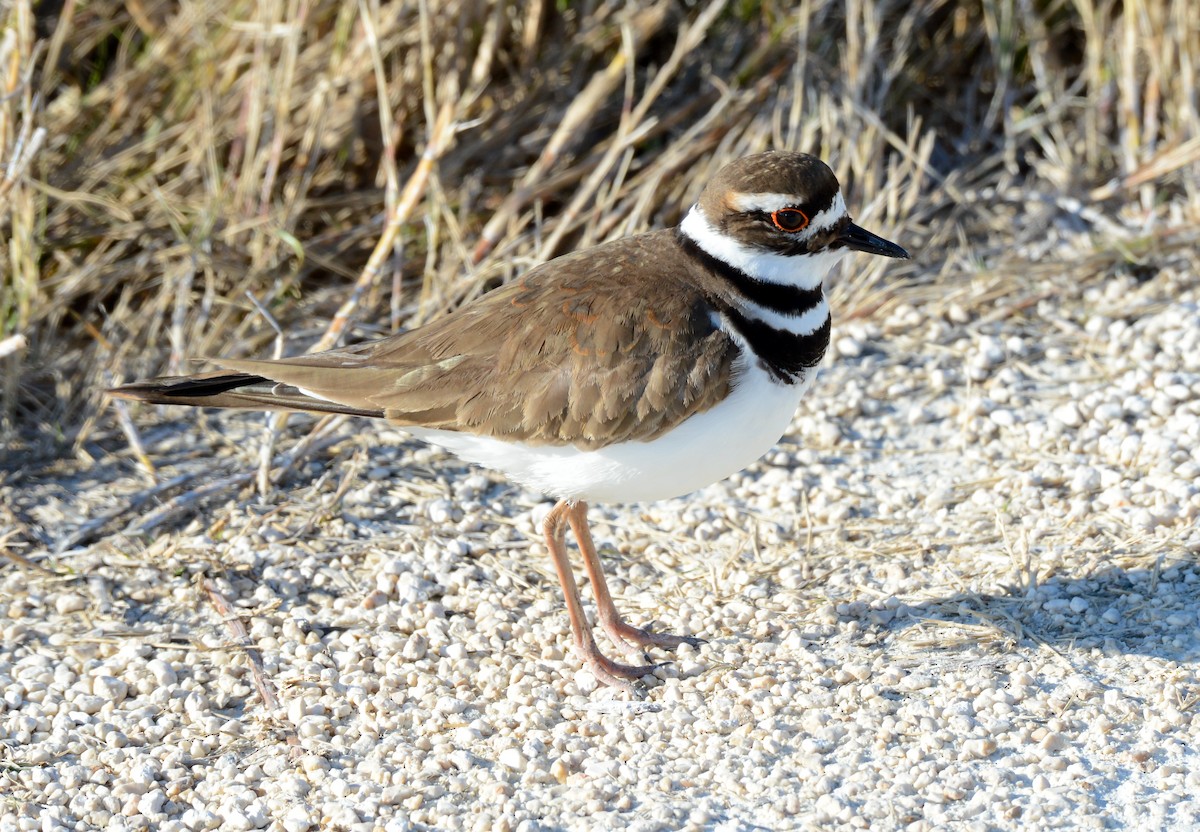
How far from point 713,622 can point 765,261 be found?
1090mm

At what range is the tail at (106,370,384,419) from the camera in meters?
3.76

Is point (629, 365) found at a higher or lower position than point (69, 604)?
higher

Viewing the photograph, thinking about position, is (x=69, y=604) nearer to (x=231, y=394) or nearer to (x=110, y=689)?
(x=110, y=689)

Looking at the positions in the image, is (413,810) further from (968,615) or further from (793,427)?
(793,427)

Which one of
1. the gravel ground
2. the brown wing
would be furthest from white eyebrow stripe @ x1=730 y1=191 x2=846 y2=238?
the gravel ground

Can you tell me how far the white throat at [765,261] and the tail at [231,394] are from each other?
3.40 ft

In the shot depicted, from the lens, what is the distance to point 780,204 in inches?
146

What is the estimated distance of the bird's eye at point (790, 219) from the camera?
3729 millimetres

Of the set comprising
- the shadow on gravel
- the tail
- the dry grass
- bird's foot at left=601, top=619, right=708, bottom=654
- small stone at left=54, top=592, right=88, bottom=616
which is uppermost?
the tail

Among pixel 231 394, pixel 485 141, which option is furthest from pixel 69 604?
pixel 485 141

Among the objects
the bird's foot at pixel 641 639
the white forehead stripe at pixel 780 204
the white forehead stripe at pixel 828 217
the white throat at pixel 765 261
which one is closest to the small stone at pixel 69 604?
the bird's foot at pixel 641 639

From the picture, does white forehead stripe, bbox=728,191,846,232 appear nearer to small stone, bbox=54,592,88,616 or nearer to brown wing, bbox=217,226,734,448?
brown wing, bbox=217,226,734,448

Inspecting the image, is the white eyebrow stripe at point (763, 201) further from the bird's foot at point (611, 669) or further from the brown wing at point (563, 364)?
A: the bird's foot at point (611, 669)

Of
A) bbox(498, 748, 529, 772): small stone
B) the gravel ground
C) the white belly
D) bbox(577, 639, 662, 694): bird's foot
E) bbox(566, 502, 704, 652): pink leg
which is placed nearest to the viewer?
the gravel ground
